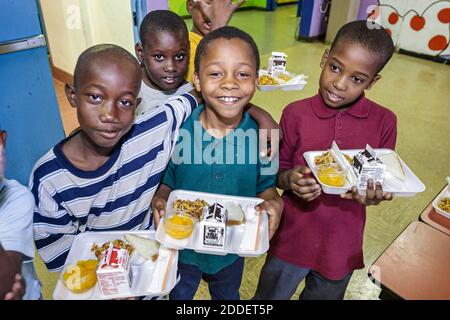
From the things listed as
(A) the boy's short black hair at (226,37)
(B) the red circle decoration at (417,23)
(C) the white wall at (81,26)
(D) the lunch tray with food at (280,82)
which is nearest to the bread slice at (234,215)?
(A) the boy's short black hair at (226,37)

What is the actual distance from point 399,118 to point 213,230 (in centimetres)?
343

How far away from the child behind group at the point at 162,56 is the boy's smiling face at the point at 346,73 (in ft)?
2.02

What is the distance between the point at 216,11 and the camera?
1.77m

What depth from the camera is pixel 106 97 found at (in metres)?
1.01

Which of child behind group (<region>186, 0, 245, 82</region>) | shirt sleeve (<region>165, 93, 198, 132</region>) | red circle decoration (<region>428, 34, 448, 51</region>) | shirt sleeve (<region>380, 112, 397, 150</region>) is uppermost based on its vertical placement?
child behind group (<region>186, 0, 245, 82</region>)

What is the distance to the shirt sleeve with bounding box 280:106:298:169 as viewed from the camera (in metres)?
1.29

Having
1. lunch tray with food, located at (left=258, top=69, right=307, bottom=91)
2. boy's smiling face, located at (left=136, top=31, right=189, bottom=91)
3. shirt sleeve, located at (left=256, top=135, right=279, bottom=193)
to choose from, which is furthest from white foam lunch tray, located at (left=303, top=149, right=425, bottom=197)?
lunch tray with food, located at (left=258, top=69, right=307, bottom=91)

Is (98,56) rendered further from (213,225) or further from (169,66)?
(213,225)

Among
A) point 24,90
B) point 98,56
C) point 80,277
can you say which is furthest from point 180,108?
point 24,90

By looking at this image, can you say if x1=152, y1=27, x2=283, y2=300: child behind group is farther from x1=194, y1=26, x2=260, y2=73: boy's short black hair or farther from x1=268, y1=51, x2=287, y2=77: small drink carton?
x1=268, y1=51, x2=287, y2=77: small drink carton

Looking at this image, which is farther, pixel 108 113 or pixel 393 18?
pixel 393 18

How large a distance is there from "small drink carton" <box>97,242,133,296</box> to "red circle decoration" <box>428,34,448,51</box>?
5.89 m
